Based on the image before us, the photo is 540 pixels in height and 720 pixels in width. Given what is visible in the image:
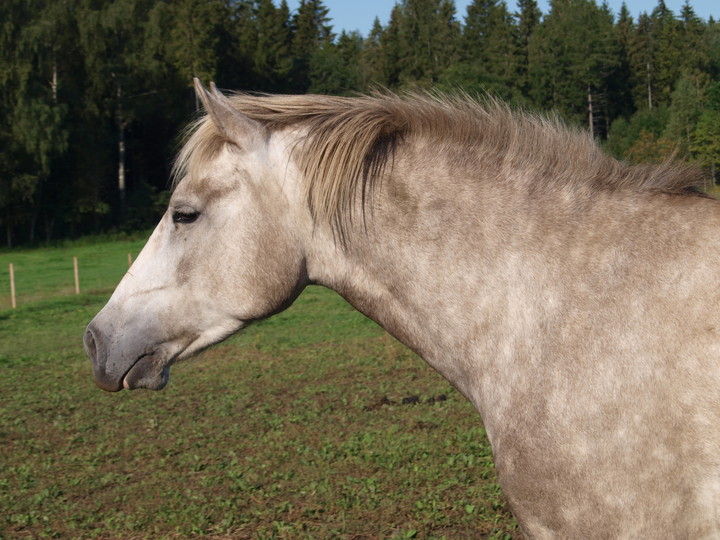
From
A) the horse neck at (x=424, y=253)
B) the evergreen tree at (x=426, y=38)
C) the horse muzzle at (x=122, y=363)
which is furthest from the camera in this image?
the evergreen tree at (x=426, y=38)

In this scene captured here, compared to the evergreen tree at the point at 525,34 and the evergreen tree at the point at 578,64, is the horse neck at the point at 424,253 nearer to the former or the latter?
the evergreen tree at the point at 578,64

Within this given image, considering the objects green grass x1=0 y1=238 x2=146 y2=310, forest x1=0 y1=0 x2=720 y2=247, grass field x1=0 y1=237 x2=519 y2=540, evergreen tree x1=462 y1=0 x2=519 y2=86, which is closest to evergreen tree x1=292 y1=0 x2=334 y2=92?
forest x1=0 y1=0 x2=720 y2=247

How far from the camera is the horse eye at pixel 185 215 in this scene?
7.54 ft

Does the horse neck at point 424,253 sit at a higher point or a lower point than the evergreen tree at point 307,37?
lower

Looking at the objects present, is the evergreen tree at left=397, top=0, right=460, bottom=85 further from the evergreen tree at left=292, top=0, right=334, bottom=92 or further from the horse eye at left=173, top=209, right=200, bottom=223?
the horse eye at left=173, top=209, right=200, bottom=223

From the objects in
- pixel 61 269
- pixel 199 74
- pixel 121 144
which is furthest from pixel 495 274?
pixel 199 74

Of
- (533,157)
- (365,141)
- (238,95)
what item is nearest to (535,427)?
(533,157)

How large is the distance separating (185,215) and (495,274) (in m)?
1.06

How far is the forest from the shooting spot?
3278cm

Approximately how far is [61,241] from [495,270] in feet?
122

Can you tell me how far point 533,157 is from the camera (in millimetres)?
2193

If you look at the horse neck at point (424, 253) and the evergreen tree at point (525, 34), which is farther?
the evergreen tree at point (525, 34)

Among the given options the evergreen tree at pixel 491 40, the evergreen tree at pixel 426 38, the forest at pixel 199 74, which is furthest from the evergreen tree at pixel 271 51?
the evergreen tree at pixel 491 40

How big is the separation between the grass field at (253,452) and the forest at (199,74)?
13.7 metres
